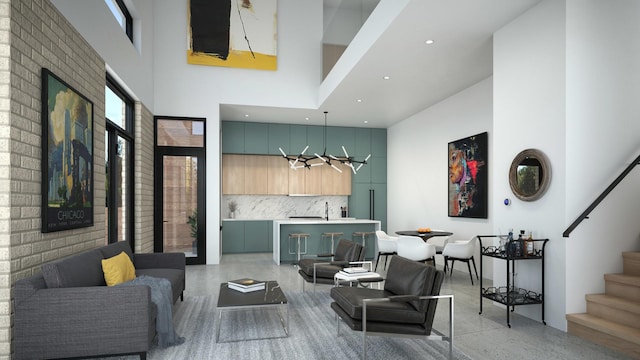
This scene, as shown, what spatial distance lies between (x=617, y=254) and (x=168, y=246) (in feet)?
24.4

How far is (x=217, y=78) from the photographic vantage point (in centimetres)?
838

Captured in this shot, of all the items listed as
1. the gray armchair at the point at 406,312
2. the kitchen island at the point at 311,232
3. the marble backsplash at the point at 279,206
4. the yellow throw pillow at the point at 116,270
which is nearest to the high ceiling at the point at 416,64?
the marble backsplash at the point at 279,206

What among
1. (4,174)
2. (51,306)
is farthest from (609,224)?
(4,174)

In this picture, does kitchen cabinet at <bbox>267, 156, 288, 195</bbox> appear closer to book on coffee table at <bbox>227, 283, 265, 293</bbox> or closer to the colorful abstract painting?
the colorful abstract painting

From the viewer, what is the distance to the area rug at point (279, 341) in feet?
11.4

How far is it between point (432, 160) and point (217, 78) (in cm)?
493

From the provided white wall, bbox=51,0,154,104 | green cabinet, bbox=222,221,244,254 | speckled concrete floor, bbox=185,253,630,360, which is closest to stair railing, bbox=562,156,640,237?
speckled concrete floor, bbox=185,253,630,360

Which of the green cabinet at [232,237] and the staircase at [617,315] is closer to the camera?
the staircase at [617,315]

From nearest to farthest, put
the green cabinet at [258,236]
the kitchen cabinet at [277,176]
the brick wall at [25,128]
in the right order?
the brick wall at [25,128] < the green cabinet at [258,236] < the kitchen cabinet at [277,176]

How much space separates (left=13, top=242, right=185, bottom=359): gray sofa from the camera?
9.52 ft

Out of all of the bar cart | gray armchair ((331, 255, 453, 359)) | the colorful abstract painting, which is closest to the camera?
gray armchair ((331, 255, 453, 359))

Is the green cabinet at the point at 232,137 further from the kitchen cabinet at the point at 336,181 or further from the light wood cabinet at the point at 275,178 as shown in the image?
the kitchen cabinet at the point at 336,181

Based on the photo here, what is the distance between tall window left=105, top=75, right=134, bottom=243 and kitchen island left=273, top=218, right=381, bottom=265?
295 centimetres

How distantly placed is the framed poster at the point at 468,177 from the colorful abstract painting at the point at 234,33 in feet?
14.0
